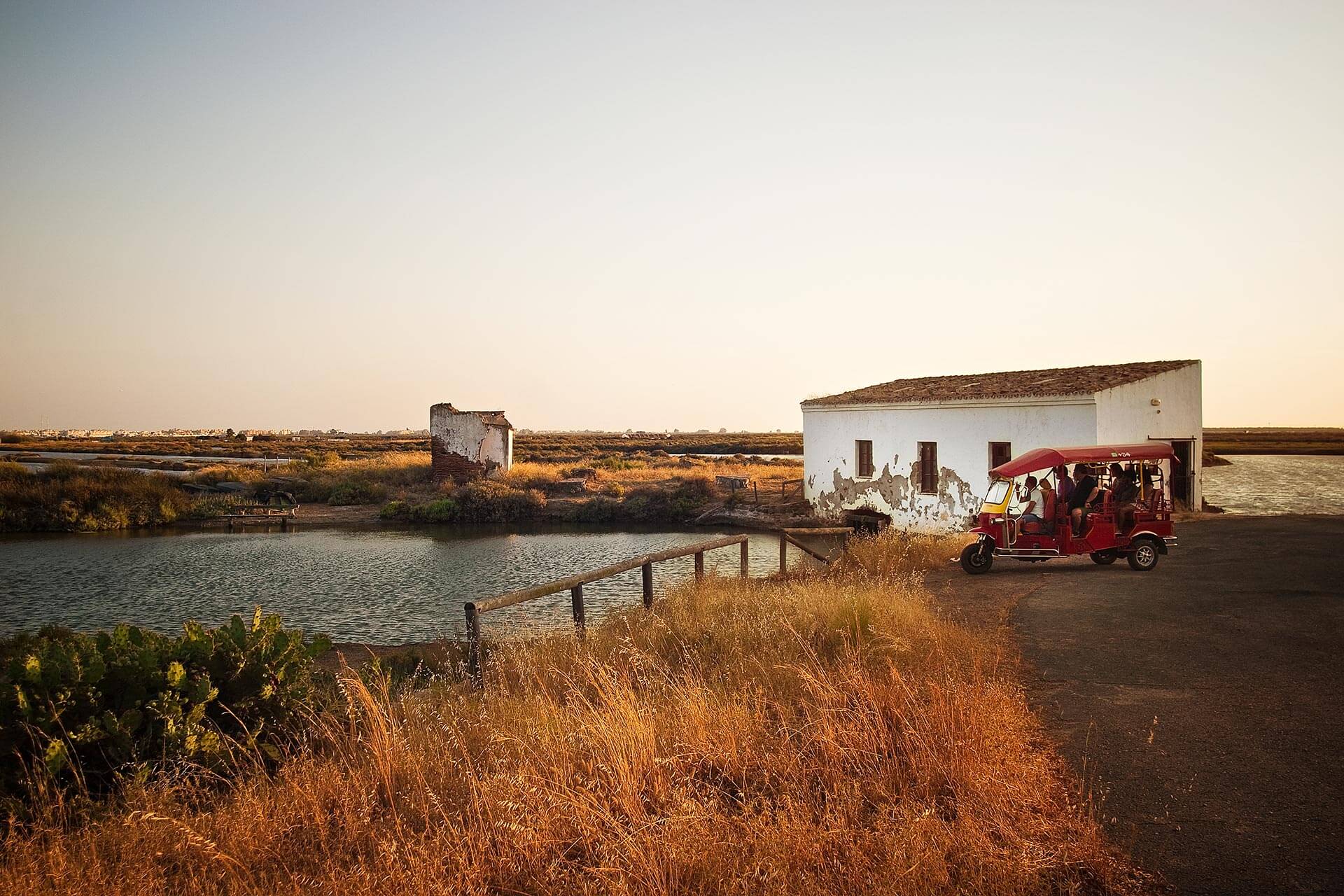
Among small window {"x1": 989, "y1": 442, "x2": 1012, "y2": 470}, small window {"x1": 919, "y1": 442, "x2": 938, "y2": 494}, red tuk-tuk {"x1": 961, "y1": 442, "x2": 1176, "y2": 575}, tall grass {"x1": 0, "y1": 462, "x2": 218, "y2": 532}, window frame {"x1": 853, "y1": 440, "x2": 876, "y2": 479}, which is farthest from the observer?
tall grass {"x1": 0, "y1": 462, "x2": 218, "y2": 532}

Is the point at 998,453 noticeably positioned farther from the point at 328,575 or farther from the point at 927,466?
the point at 328,575

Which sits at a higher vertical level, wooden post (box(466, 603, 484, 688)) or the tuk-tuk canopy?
the tuk-tuk canopy

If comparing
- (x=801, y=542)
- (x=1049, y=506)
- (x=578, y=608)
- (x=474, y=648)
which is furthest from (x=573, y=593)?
(x=801, y=542)

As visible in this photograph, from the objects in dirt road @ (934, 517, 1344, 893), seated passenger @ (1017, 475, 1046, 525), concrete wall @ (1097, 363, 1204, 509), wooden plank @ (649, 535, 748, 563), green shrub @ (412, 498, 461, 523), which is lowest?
green shrub @ (412, 498, 461, 523)

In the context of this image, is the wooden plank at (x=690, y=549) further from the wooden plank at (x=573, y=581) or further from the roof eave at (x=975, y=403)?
the roof eave at (x=975, y=403)

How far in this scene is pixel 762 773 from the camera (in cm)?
491

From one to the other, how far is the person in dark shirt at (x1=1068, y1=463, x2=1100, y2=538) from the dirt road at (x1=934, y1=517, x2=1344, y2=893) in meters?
0.81

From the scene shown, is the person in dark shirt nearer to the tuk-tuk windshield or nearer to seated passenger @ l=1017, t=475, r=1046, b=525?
seated passenger @ l=1017, t=475, r=1046, b=525

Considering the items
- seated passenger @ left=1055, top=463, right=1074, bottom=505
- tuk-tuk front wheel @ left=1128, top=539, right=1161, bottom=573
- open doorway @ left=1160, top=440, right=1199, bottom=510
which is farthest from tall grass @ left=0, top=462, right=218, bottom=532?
open doorway @ left=1160, top=440, right=1199, bottom=510

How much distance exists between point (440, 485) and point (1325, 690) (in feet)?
125

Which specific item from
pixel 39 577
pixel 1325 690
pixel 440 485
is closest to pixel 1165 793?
pixel 1325 690

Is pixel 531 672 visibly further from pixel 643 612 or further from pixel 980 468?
pixel 980 468

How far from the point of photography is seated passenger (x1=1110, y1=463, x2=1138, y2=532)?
13.2m

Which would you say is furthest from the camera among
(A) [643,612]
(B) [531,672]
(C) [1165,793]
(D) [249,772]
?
(A) [643,612]
